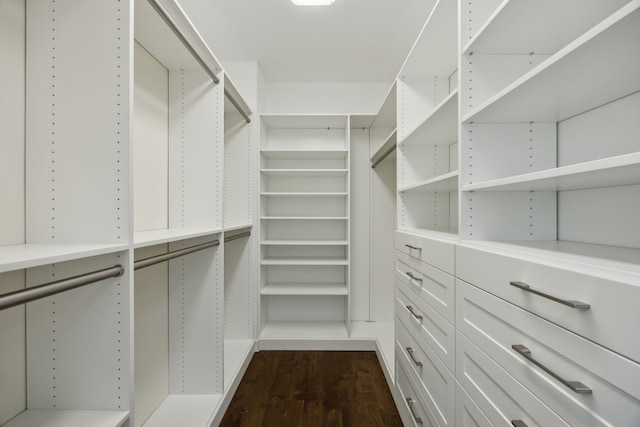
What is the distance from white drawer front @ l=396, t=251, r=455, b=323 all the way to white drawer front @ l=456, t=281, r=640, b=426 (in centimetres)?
20

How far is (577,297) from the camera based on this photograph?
0.62 metres

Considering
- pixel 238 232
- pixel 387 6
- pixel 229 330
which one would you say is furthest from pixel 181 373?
pixel 387 6

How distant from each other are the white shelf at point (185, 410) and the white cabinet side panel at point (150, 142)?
1.03 meters

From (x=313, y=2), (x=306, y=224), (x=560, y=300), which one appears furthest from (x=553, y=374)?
(x=306, y=224)

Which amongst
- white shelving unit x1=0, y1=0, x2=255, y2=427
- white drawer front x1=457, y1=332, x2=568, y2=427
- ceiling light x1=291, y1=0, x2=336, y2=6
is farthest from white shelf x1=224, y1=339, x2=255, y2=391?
ceiling light x1=291, y1=0, x2=336, y2=6

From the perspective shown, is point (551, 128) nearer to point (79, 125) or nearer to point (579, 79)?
point (579, 79)

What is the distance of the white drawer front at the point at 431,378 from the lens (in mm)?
1187

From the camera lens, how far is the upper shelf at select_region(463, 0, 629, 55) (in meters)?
0.86

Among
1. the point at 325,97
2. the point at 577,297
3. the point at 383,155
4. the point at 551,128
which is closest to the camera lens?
the point at 577,297

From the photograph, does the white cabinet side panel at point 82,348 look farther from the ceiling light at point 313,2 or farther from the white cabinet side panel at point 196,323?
the ceiling light at point 313,2

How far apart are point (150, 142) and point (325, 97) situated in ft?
6.28

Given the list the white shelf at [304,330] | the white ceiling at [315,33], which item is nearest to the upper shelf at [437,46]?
the white ceiling at [315,33]

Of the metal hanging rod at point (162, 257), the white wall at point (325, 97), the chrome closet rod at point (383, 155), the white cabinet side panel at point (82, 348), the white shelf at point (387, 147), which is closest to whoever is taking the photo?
the white cabinet side panel at point (82, 348)

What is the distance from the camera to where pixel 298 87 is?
10.4ft
